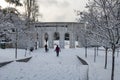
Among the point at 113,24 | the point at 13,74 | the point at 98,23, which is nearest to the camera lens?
the point at 113,24

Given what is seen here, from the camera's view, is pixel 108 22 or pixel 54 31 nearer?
pixel 108 22

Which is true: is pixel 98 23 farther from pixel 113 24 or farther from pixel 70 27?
pixel 70 27

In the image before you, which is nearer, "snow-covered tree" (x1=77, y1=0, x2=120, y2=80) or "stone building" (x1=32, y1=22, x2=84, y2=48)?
"snow-covered tree" (x1=77, y1=0, x2=120, y2=80)

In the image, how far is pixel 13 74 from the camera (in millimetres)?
13203

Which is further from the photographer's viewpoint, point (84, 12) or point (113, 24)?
point (84, 12)

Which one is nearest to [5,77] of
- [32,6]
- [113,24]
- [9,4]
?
[113,24]

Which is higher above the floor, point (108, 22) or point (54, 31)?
→ point (54, 31)

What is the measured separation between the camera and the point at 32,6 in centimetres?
4466

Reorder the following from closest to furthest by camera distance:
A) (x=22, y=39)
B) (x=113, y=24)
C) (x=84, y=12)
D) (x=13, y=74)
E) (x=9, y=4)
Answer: (x=113, y=24)
(x=84, y=12)
(x=13, y=74)
(x=22, y=39)
(x=9, y=4)

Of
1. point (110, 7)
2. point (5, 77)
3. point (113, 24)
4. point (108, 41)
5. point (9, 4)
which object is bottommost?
point (5, 77)

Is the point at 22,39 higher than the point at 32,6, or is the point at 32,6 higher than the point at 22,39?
the point at 32,6

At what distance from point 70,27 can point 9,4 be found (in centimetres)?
1568

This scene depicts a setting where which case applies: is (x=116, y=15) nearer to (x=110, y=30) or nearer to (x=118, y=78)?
(x=110, y=30)

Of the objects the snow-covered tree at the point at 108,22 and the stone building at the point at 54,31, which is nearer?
the snow-covered tree at the point at 108,22
